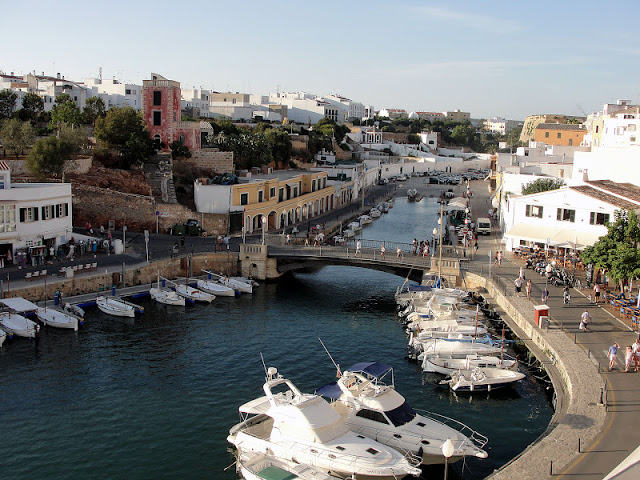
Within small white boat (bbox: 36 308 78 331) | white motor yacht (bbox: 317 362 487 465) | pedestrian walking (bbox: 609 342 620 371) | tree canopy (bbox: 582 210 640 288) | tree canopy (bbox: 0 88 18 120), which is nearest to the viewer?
white motor yacht (bbox: 317 362 487 465)

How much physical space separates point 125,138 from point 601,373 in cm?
4086

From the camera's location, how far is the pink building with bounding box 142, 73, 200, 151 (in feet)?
190

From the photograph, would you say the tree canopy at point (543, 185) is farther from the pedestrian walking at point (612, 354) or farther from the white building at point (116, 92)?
the white building at point (116, 92)

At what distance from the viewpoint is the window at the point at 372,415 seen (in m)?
19.3

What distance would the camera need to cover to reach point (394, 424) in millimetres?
19141

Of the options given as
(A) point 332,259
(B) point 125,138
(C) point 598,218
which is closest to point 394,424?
(A) point 332,259

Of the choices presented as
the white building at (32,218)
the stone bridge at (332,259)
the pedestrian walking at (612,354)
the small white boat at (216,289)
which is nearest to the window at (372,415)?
the pedestrian walking at (612,354)

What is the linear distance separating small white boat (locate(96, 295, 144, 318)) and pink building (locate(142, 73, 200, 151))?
26.7 meters

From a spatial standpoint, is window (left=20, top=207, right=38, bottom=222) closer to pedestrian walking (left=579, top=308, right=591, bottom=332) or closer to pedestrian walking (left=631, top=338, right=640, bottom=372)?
pedestrian walking (left=579, top=308, right=591, bottom=332)

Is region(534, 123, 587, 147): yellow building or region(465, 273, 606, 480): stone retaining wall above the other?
region(534, 123, 587, 147): yellow building

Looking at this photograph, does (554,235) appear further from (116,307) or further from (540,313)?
(116,307)

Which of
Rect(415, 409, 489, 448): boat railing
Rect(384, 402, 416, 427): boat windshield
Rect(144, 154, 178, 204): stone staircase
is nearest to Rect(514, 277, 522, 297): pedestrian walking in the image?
Rect(415, 409, 489, 448): boat railing

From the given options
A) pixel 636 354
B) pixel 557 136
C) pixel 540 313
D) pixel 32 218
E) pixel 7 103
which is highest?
pixel 7 103

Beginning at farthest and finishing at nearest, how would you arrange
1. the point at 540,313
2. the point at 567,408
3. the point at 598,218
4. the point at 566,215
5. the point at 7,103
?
1. the point at 7,103
2. the point at 566,215
3. the point at 598,218
4. the point at 540,313
5. the point at 567,408
